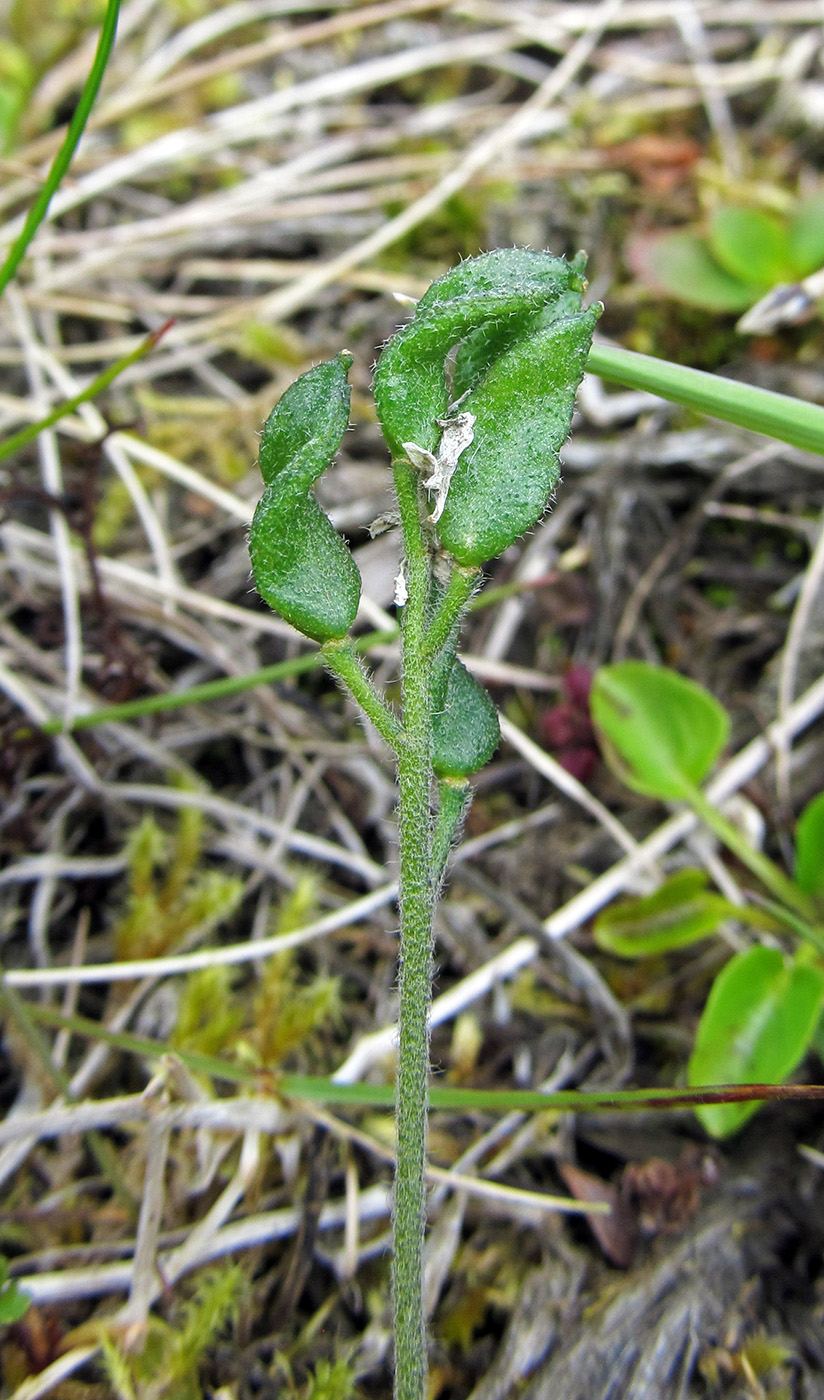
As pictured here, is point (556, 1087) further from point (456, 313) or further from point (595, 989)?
point (456, 313)

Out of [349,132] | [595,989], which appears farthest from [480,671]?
[349,132]

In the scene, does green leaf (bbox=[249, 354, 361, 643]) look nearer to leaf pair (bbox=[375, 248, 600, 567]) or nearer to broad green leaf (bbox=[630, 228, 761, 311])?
leaf pair (bbox=[375, 248, 600, 567])

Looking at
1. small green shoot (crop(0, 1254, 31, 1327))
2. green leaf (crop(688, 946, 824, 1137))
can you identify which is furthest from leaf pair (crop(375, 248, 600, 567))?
small green shoot (crop(0, 1254, 31, 1327))

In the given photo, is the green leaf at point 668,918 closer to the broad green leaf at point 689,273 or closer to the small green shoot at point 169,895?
the small green shoot at point 169,895

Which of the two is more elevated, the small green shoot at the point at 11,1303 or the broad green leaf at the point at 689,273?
the broad green leaf at the point at 689,273

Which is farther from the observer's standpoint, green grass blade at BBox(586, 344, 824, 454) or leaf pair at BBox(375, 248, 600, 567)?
green grass blade at BBox(586, 344, 824, 454)

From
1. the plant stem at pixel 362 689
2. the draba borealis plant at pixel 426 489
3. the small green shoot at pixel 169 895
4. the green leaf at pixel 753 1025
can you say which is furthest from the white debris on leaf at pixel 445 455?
the small green shoot at pixel 169 895

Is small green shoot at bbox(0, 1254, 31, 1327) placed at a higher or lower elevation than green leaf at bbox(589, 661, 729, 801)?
lower
